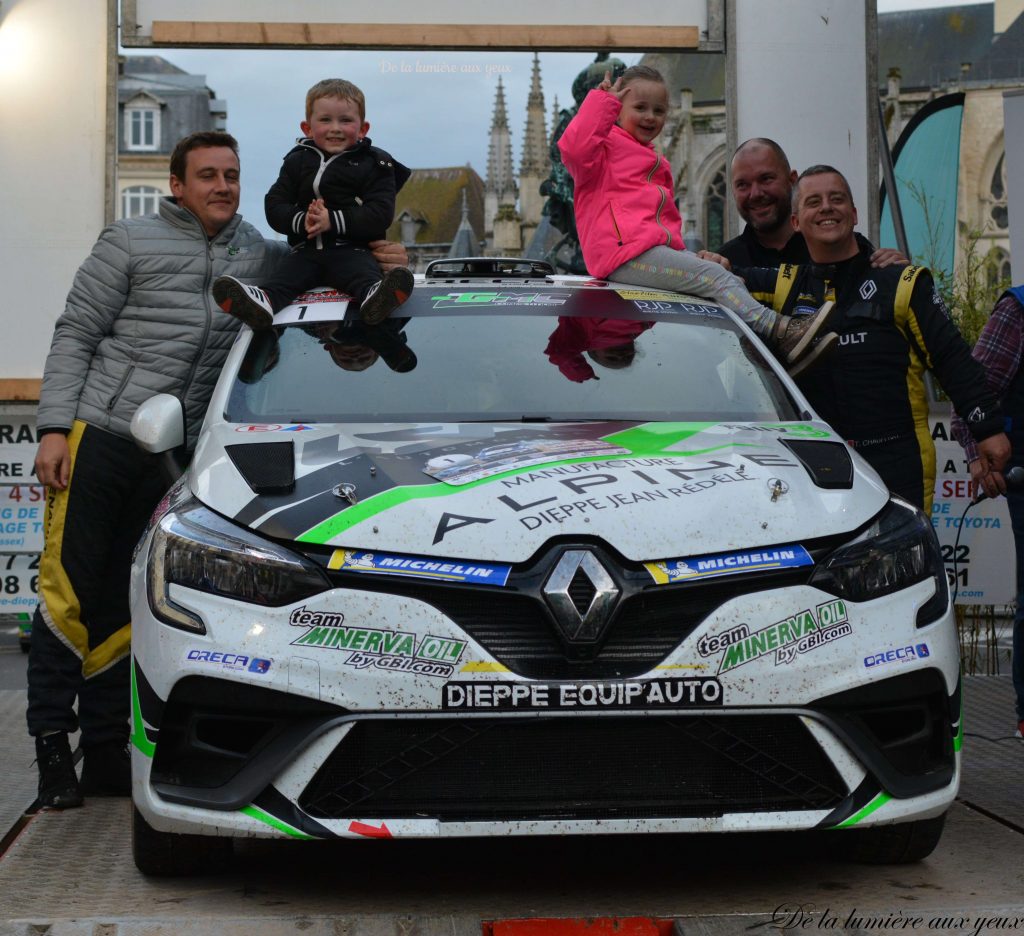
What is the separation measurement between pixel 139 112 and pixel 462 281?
64.8 m

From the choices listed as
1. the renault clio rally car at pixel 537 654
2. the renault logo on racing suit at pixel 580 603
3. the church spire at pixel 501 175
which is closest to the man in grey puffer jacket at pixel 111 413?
the renault clio rally car at pixel 537 654

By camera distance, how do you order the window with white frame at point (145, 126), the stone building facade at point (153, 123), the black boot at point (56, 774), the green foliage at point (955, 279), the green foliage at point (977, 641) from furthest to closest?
the window with white frame at point (145, 126), the stone building facade at point (153, 123), the green foliage at point (955, 279), the green foliage at point (977, 641), the black boot at point (56, 774)

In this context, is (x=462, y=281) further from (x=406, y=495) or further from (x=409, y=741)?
(x=409, y=741)

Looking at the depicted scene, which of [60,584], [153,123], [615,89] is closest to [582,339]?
[615,89]

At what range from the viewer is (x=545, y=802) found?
370 centimetres

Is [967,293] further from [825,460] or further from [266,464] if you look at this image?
[266,464]

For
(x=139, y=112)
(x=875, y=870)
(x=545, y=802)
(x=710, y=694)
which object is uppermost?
(x=139, y=112)

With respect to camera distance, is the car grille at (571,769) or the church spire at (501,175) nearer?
the car grille at (571,769)

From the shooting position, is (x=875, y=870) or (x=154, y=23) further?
(x=154, y=23)

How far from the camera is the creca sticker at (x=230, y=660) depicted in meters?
3.65

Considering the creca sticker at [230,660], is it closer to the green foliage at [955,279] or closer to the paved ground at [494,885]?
the paved ground at [494,885]

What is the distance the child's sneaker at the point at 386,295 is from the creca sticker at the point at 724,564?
173 centimetres

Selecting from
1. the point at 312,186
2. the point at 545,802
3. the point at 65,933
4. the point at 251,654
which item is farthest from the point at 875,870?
the point at 312,186

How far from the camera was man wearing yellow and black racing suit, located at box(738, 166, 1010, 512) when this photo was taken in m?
5.53
